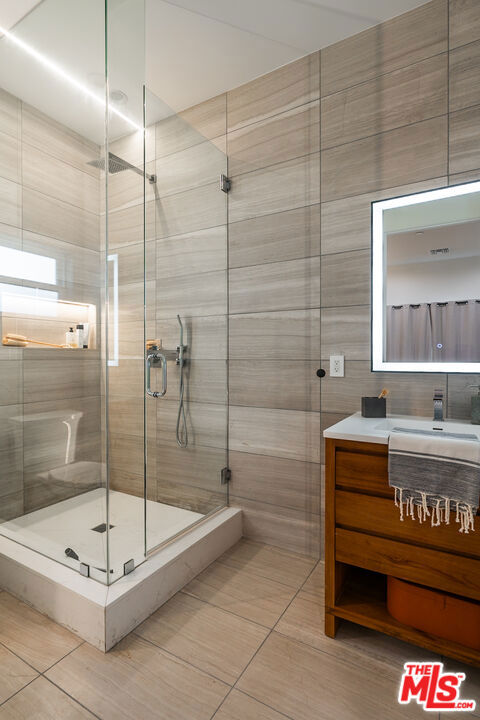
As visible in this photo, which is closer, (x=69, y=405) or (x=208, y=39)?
(x=69, y=405)

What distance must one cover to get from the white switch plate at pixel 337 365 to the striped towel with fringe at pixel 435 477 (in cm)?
67

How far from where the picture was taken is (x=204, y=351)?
7.05ft

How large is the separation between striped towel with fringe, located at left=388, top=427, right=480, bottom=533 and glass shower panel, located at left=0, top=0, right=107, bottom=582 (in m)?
1.14

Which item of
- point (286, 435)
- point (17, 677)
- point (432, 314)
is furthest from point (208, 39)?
point (17, 677)

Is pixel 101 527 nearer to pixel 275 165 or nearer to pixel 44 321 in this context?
pixel 44 321

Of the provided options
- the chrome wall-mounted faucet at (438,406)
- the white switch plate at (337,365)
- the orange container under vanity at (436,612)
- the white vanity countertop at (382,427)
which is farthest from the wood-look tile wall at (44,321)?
the chrome wall-mounted faucet at (438,406)

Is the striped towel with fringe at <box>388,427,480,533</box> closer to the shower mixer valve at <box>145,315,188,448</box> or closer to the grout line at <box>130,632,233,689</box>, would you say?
the grout line at <box>130,632,233,689</box>

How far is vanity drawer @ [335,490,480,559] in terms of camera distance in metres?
1.21

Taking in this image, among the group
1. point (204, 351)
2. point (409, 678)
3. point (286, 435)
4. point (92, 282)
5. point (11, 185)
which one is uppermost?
point (11, 185)

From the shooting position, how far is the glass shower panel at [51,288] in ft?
5.08

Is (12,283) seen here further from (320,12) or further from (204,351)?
(320,12)

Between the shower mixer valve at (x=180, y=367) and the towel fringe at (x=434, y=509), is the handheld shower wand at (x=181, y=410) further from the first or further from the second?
the towel fringe at (x=434, y=509)

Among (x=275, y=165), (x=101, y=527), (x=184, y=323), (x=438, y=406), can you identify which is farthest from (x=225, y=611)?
(x=275, y=165)

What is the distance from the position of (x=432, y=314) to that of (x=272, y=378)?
88 cm
